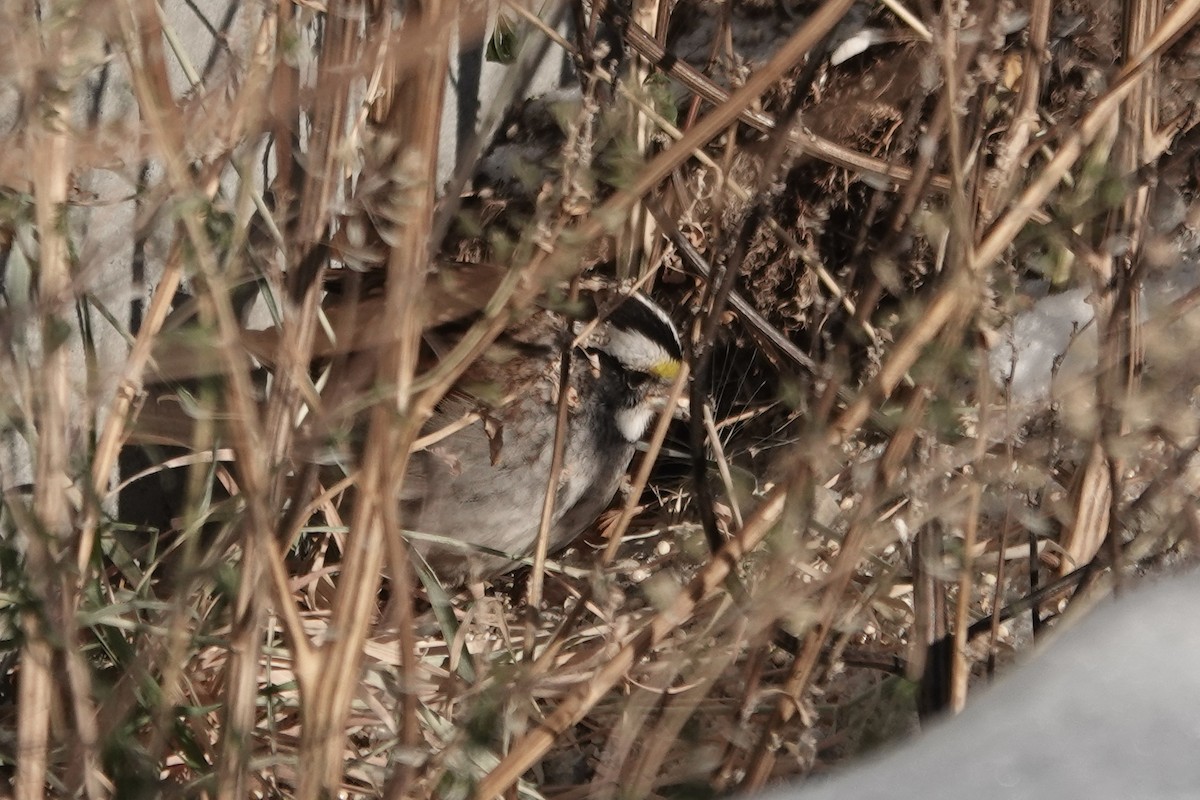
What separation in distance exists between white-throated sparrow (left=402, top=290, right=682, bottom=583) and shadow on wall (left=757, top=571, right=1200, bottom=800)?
1677mm

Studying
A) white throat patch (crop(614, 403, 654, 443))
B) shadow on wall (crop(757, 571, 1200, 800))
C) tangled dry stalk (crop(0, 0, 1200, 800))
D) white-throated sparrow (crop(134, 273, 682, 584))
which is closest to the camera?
shadow on wall (crop(757, 571, 1200, 800))

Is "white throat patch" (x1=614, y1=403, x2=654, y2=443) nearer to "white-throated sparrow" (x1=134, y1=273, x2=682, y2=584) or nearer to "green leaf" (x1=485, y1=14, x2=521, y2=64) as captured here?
"white-throated sparrow" (x1=134, y1=273, x2=682, y2=584)

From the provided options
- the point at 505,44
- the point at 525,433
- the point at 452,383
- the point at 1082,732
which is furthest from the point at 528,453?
the point at 1082,732

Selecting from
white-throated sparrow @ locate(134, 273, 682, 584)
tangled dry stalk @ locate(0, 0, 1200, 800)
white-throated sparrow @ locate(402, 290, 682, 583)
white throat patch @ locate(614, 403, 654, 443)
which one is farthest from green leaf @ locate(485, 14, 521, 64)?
white throat patch @ locate(614, 403, 654, 443)

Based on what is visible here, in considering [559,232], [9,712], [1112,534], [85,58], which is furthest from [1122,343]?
[9,712]

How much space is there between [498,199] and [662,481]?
0.91 meters

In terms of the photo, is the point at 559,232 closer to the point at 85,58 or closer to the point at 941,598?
the point at 85,58

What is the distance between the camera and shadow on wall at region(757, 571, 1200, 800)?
1.14 m

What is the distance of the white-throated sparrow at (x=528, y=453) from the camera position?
10.3 ft

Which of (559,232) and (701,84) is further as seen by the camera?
(701,84)

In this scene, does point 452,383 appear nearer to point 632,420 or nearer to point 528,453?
point 528,453

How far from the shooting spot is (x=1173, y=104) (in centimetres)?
319

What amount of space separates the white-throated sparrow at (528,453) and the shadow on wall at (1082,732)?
168 cm

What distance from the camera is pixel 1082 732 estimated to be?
1.20 meters
